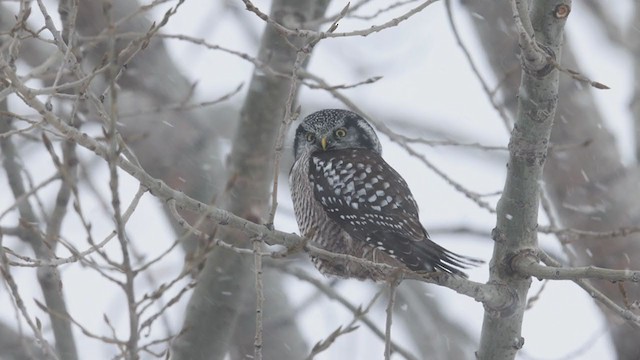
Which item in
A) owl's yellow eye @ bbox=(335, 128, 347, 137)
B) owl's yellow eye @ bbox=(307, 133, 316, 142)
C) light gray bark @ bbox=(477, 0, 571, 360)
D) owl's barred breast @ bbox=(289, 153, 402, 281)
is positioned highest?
owl's yellow eye @ bbox=(335, 128, 347, 137)

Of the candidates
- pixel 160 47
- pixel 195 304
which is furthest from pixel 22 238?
pixel 160 47

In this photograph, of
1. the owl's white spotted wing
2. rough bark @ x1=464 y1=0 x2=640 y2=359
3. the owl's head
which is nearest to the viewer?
the owl's white spotted wing

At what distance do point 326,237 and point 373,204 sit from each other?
0.40 meters

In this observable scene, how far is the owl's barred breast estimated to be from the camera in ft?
17.0

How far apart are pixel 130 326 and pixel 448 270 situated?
6.91 feet

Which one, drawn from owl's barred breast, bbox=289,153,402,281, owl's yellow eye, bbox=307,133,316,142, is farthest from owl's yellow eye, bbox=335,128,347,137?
owl's barred breast, bbox=289,153,402,281

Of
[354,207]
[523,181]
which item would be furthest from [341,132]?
[523,181]

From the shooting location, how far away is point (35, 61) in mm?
6809

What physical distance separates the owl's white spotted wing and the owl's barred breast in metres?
0.08

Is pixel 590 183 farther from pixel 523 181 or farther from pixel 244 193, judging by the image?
pixel 244 193

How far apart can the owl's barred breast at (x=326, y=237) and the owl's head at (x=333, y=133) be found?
0.25 m

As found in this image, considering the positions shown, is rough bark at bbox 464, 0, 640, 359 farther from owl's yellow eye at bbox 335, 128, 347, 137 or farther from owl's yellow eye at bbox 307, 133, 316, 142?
owl's yellow eye at bbox 307, 133, 316, 142

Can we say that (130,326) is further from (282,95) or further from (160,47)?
(160,47)

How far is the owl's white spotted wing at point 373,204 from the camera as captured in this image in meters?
4.79
